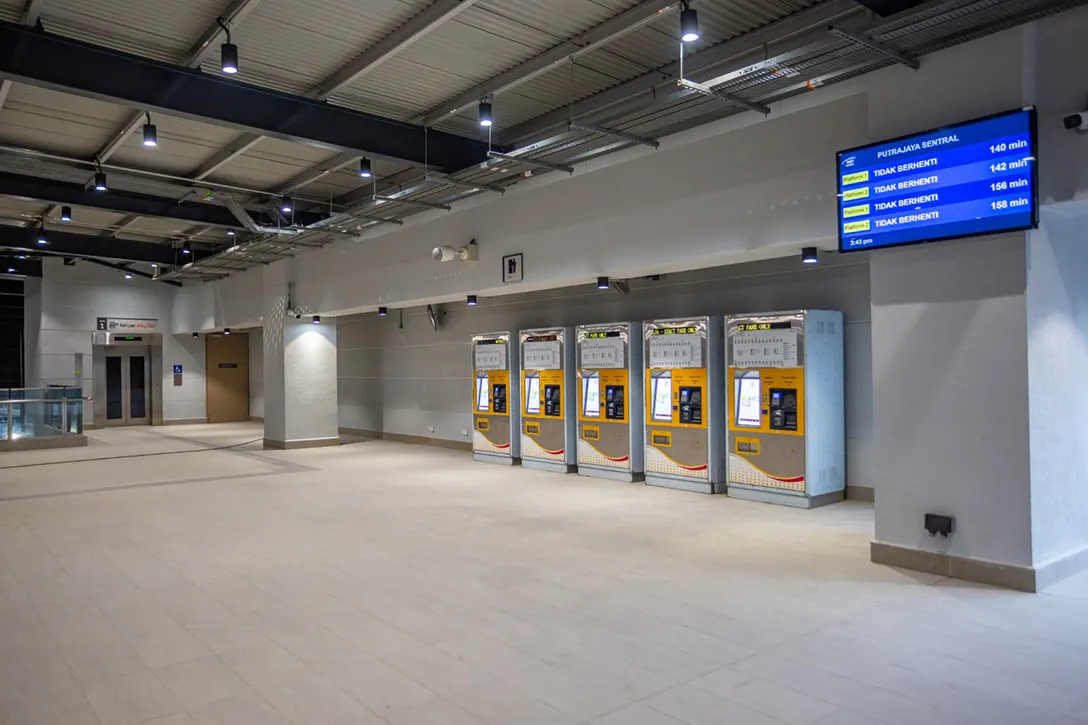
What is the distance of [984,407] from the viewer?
5207 millimetres

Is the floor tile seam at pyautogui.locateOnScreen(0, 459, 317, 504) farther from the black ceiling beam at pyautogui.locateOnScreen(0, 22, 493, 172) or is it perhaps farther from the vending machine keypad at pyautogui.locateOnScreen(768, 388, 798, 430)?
the vending machine keypad at pyautogui.locateOnScreen(768, 388, 798, 430)

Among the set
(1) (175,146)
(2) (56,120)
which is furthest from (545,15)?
(2) (56,120)

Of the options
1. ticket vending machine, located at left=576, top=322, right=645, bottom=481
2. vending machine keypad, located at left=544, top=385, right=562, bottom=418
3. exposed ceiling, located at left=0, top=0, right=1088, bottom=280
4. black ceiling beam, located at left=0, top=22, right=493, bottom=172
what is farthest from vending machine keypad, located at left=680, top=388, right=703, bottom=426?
black ceiling beam, located at left=0, top=22, right=493, bottom=172

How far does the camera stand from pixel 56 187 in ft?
36.2

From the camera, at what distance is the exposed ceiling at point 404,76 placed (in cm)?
577

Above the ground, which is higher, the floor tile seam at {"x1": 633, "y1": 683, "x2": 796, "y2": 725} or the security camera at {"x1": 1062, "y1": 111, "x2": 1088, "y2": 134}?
the security camera at {"x1": 1062, "y1": 111, "x2": 1088, "y2": 134}

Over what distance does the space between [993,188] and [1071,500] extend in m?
2.31

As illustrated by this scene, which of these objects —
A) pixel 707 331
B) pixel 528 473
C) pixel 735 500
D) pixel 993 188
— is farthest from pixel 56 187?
pixel 993 188

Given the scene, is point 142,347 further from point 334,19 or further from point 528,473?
point 334,19

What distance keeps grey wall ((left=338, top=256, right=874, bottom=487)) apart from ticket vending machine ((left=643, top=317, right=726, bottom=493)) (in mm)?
850

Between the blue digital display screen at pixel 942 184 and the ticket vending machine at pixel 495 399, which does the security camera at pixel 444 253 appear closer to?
the ticket vending machine at pixel 495 399

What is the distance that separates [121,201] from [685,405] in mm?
9083

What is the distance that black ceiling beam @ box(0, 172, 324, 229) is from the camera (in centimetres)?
1066

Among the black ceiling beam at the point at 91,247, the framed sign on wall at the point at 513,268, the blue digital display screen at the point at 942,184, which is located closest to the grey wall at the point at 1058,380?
the blue digital display screen at the point at 942,184
